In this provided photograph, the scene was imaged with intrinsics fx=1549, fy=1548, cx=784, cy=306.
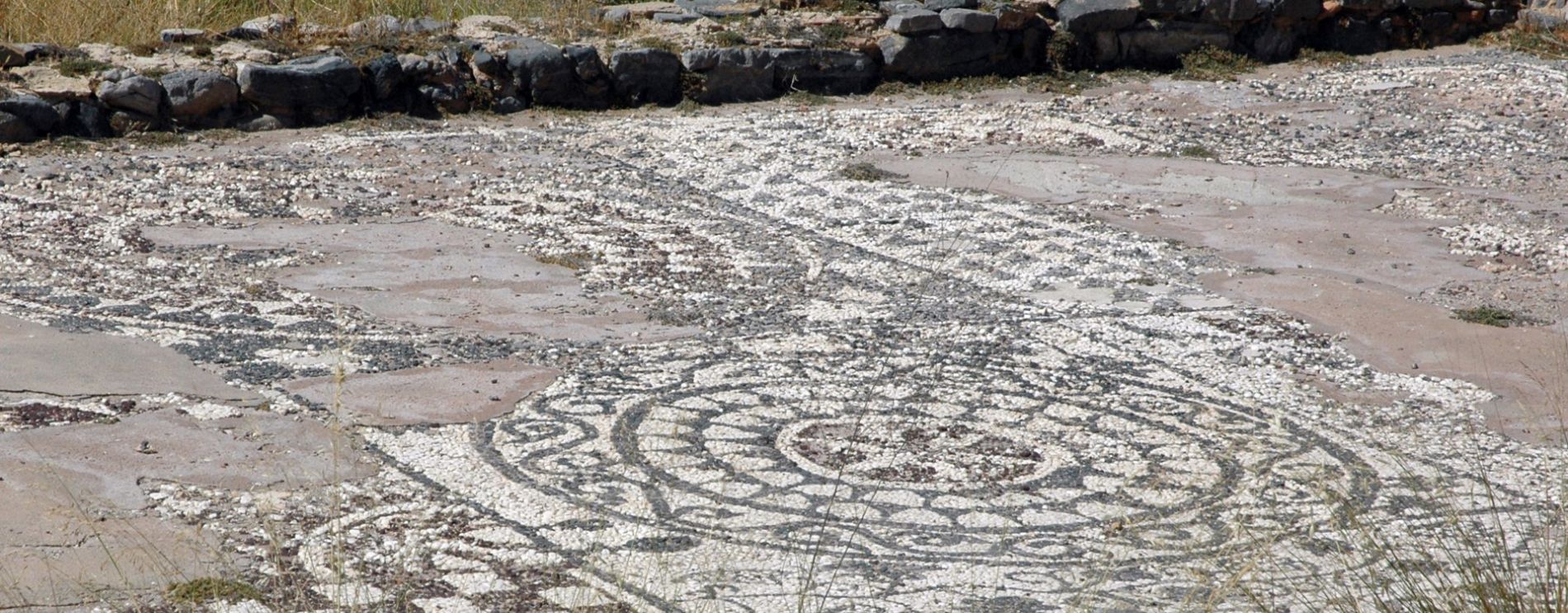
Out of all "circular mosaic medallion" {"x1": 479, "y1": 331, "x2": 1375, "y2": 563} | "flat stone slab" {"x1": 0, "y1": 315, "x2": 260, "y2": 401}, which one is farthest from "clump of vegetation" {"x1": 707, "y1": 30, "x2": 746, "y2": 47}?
"flat stone slab" {"x1": 0, "y1": 315, "x2": 260, "y2": 401}

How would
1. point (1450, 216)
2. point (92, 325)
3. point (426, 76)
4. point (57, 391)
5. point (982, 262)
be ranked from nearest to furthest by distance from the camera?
point (57, 391) < point (92, 325) < point (982, 262) < point (1450, 216) < point (426, 76)

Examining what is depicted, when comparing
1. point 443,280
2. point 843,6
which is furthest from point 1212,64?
point 443,280

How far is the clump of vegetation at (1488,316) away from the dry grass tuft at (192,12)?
21.0 feet

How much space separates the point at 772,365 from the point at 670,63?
206 inches

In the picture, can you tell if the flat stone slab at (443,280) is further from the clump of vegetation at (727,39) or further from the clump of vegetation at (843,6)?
the clump of vegetation at (843,6)

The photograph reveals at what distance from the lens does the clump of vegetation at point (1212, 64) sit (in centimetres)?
1076

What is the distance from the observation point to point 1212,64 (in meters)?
11.0

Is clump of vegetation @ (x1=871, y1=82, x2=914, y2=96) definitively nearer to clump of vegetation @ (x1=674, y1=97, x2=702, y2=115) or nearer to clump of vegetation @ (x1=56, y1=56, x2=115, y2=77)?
clump of vegetation @ (x1=674, y1=97, x2=702, y2=115)

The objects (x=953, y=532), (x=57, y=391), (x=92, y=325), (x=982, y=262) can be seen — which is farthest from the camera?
(x=982, y=262)

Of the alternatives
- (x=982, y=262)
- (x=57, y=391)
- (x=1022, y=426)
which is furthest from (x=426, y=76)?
(x=1022, y=426)

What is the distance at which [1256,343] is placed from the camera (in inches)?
211

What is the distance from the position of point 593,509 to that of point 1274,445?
1.94 metres

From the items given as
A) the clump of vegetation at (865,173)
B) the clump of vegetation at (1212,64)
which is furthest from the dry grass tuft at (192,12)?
the clump of vegetation at (1212,64)

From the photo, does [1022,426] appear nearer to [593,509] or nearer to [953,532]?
[953,532]
